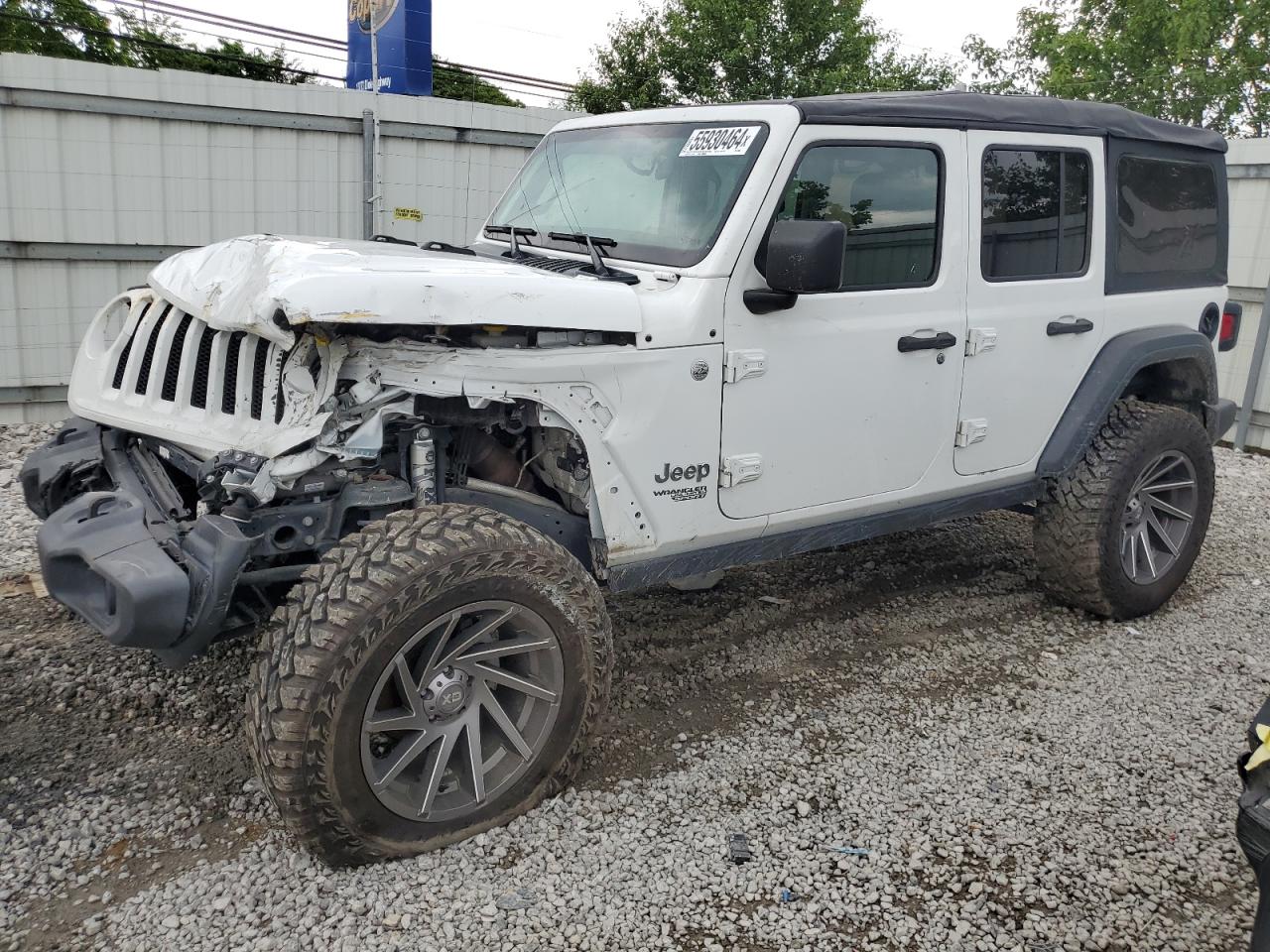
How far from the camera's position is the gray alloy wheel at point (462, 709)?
9.25ft

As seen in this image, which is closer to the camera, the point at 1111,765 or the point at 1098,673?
the point at 1111,765

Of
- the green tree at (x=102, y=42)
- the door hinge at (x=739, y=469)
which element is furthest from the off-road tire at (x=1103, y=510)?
the green tree at (x=102, y=42)

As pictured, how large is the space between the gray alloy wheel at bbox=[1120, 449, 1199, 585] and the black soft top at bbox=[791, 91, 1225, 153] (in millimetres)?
1461

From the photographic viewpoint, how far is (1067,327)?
423cm

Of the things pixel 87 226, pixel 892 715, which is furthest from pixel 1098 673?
pixel 87 226

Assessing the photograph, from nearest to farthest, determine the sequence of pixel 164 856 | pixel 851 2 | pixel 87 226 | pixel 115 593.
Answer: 1. pixel 115 593
2. pixel 164 856
3. pixel 87 226
4. pixel 851 2

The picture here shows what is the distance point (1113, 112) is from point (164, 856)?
4588mm

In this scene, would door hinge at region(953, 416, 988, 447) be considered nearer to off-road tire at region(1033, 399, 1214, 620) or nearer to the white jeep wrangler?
the white jeep wrangler

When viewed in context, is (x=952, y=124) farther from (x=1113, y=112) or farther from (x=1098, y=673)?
(x=1098, y=673)

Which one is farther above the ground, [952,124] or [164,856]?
[952,124]

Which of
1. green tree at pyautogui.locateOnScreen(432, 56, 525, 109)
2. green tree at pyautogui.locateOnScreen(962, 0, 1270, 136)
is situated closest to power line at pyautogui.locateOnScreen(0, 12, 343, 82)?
green tree at pyautogui.locateOnScreen(432, 56, 525, 109)

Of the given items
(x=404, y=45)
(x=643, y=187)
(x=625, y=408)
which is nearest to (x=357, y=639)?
(x=625, y=408)

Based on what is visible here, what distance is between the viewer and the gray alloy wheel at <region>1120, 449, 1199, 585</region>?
467 cm

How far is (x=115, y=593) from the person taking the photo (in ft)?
8.43
